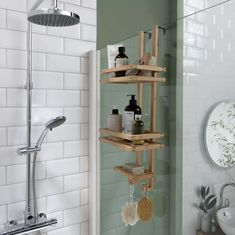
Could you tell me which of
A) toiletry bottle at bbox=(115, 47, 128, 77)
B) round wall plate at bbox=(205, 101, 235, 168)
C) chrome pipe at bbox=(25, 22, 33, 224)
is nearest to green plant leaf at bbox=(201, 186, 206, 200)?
round wall plate at bbox=(205, 101, 235, 168)

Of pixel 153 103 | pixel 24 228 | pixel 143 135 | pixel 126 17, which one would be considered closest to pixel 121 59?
pixel 153 103

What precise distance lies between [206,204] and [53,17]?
97 centimetres

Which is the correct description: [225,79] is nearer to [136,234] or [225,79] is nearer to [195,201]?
[195,201]

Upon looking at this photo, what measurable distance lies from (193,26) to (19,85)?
0.88 meters

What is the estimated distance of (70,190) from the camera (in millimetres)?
1555

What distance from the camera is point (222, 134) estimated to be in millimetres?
1070

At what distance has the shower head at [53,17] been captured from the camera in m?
1.01

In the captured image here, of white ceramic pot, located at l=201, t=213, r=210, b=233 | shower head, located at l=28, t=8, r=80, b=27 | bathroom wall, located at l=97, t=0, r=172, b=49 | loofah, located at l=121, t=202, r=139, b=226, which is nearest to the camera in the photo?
shower head, located at l=28, t=8, r=80, b=27

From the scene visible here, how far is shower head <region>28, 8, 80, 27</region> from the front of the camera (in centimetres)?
101

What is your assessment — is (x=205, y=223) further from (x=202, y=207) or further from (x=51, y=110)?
(x=51, y=110)

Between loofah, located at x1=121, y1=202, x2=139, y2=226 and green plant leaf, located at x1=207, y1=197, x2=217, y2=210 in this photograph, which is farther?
loofah, located at x1=121, y1=202, x2=139, y2=226

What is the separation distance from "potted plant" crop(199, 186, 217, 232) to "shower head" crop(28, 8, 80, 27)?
876mm

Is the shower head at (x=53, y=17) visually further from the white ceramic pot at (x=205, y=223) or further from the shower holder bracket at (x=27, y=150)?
the white ceramic pot at (x=205, y=223)

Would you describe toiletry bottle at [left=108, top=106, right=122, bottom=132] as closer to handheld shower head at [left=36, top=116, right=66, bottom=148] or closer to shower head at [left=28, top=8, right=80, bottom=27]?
handheld shower head at [left=36, top=116, right=66, bottom=148]
